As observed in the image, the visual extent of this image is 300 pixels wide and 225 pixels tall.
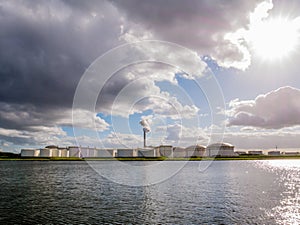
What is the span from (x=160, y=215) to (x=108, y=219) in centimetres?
854

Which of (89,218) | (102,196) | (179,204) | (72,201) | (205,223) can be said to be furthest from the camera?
(102,196)

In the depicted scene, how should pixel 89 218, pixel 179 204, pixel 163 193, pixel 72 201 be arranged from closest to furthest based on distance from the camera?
1. pixel 89 218
2. pixel 179 204
3. pixel 72 201
4. pixel 163 193

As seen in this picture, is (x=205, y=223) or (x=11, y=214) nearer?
(x=205, y=223)

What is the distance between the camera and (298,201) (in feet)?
201

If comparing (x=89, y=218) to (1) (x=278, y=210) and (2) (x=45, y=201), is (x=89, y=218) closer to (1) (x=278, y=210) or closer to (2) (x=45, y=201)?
(2) (x=45, y=201)

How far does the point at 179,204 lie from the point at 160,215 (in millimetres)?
9994

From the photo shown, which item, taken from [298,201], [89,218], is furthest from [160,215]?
[298,201]

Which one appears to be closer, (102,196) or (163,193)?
(102,196)

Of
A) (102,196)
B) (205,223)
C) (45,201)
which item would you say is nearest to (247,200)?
(205,223)

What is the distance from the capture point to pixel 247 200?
6075cm

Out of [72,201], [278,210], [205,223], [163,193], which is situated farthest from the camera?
[163,193]

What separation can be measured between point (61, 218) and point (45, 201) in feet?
56.5

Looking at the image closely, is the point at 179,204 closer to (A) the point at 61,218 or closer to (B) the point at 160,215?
(B) the point at 160,215

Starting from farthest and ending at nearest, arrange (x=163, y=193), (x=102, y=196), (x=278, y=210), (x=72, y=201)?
(x=163, y=193) < (x=102, y=196) < (x=72, y=201) < (x=278, y=210)
